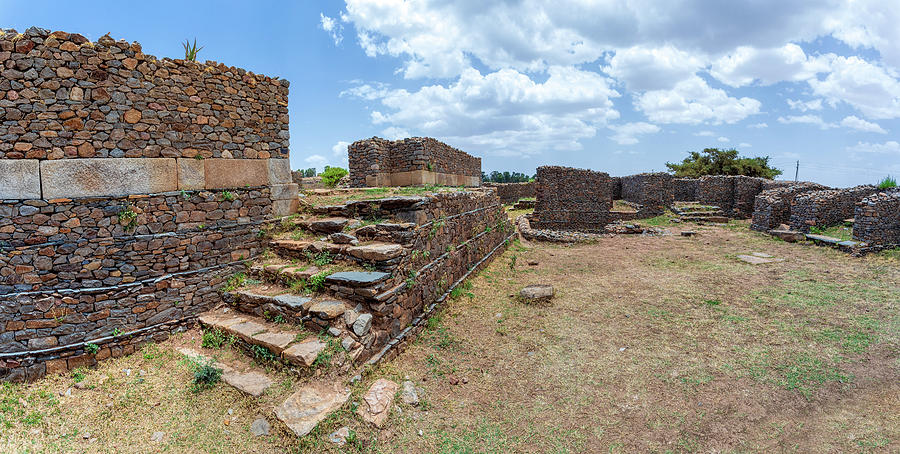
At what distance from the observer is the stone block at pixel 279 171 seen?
22.8 ft

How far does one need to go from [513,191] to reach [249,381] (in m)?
27.8

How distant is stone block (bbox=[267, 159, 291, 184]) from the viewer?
22.8 ft

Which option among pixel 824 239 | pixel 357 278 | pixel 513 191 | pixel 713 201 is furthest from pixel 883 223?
pixel 513 191

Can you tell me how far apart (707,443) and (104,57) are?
28.1ft

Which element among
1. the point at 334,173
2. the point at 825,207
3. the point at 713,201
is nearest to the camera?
the point at 825,207

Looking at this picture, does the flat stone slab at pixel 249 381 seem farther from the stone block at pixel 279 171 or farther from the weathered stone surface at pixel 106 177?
the stone block at pixel 279 171

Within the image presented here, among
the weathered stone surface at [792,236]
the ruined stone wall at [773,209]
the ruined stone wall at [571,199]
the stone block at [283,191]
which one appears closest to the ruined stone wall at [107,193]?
the stone block at [283,191]

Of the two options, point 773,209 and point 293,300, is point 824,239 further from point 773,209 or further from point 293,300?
point 293,300

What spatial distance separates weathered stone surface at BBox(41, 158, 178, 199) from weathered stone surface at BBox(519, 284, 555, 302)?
6.58 metres

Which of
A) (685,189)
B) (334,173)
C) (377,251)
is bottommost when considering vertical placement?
(377,251)

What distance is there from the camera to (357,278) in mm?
5531

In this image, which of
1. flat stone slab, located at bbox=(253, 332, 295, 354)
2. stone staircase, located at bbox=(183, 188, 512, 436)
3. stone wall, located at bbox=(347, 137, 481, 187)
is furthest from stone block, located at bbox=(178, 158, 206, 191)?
stone wall, located at bbox=(347, 137, 481, 187)

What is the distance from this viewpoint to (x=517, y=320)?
7.38m

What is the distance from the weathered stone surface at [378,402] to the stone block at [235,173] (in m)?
4.05
